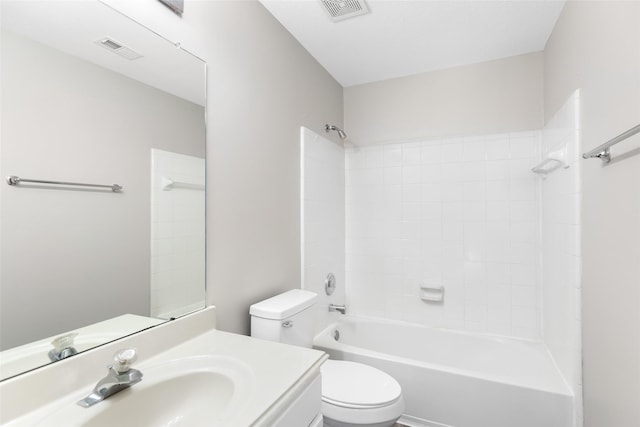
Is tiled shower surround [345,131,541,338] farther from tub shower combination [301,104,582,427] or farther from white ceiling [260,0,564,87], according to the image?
white ceiling [260,0,564,87]

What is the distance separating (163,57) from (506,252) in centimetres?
241

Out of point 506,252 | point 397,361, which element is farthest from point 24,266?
point 506,252

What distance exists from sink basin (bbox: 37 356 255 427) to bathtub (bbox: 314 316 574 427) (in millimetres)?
1160

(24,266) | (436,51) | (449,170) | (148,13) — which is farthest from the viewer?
(449,170)

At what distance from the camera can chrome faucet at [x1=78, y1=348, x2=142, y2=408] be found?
32.2 inches

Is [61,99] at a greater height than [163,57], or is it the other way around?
[163,57]

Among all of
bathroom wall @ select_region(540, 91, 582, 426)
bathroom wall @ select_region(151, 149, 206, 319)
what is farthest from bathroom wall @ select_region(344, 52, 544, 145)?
bathroom wall @ select_region(151, 149, 206, 319)

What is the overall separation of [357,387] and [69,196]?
141 centimetres

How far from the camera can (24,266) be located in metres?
0.82

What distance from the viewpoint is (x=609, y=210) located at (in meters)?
1.22

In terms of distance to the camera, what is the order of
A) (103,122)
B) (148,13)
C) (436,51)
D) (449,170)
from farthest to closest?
(449,170)
(436,51)
(148,13)
(103,122)

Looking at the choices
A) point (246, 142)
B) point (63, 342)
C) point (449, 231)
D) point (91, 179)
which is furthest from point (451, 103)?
point (63, 342)

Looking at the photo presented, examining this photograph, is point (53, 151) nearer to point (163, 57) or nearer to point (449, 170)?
point (163, 57)

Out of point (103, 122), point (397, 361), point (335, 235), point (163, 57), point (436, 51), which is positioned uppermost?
point (436, 51)
